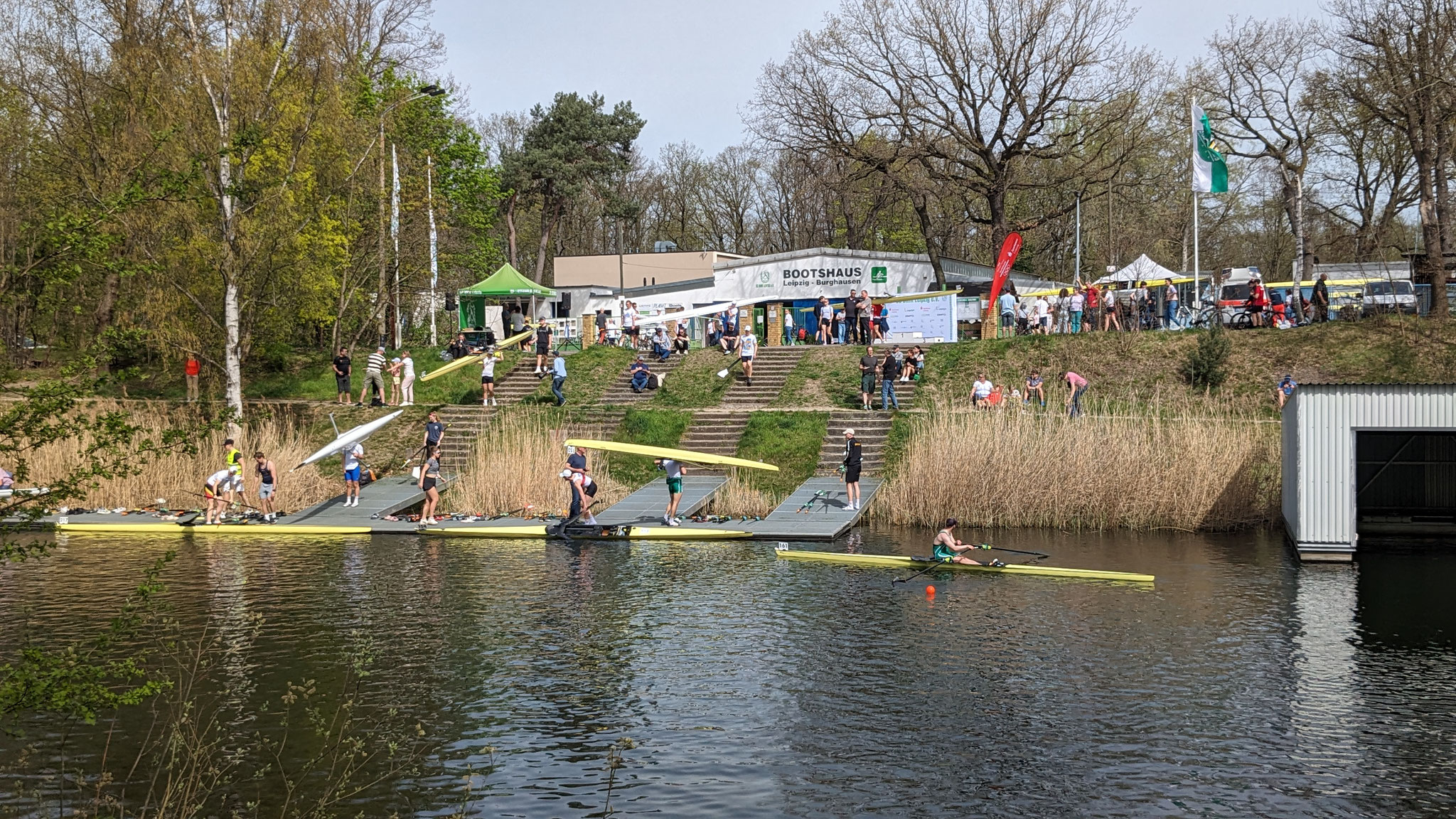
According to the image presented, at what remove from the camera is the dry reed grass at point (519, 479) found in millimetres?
28312

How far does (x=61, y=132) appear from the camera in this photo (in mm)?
39156

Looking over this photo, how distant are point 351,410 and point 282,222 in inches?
230

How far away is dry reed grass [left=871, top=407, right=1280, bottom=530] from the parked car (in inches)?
511

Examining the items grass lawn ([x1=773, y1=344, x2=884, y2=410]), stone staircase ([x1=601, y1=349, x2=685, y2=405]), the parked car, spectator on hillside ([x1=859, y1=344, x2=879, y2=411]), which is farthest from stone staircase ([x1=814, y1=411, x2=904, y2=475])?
the parked car

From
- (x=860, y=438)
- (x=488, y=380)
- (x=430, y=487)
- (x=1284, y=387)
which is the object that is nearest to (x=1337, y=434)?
(x=1284, y=387)

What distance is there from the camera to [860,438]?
3164 cm

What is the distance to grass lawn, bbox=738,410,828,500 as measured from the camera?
99.1 feet

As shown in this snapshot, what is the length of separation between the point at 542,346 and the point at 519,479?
1139cm

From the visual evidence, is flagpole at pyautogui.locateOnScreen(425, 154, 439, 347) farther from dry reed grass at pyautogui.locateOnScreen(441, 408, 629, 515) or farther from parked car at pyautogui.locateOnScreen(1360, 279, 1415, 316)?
parked car at pyautogui.locateOnScreen(1360, 279, 1415, 316)

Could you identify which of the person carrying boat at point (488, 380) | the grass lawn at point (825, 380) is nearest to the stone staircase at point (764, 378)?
the grass lawn at point (825, 380)

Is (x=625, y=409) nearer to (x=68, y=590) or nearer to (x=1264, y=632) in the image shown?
(x=68, y=590)

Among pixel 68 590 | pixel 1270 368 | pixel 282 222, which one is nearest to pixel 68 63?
pixel 282 222

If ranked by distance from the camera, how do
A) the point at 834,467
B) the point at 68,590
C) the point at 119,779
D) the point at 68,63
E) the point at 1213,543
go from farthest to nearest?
the point at 68,63
the point at 834,467
the point at 1213,543
the point at 68,590
the point at 119,779

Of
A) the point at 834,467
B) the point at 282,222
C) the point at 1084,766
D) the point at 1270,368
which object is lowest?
the point at 1084,766
